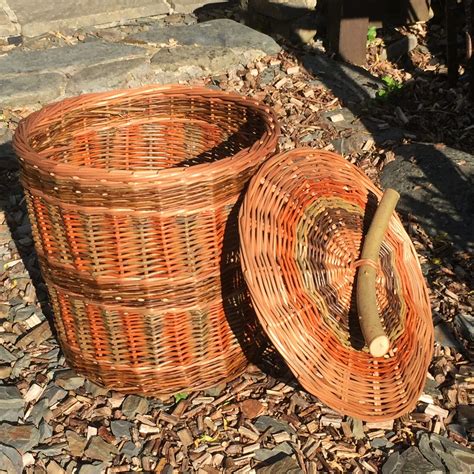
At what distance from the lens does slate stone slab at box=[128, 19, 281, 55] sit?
583 centimetres

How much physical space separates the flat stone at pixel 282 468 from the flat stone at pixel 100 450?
53cm

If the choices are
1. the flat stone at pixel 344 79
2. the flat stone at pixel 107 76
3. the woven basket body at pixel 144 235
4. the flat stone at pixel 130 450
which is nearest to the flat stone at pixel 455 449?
the woven basket body at pixel 144 235

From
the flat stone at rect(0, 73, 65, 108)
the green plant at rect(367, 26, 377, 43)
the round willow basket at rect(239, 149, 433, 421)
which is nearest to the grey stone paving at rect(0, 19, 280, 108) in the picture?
the flat stone at rect(0, 73, 65, 108)

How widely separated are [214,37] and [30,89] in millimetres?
1455

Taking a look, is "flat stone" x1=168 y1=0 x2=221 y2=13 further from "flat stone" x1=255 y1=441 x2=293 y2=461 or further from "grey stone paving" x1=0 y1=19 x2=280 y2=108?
"flat stone" x1=255 y1=441 x2=293 y2=461

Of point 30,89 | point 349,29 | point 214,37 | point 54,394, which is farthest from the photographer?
point 214,37

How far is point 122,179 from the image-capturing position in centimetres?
254

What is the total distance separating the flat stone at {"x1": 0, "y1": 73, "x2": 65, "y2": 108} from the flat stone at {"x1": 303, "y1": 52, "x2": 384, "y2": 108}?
5.76ft

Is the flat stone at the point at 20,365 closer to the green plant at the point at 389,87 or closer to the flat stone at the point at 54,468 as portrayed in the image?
the flat stone at the point at 54,468

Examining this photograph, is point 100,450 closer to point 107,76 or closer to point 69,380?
point 69,380

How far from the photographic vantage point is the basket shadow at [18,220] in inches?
150

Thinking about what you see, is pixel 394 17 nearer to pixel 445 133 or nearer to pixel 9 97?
pixel 445 133

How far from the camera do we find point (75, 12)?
6582 millimetres

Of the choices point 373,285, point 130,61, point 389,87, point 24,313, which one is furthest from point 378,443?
point 130,61
